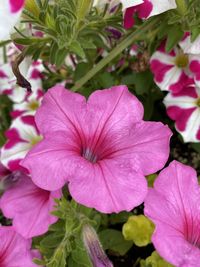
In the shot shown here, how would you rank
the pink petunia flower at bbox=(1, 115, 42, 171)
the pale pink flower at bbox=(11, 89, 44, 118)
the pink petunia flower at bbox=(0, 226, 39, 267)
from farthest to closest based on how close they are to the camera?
the pale pink flower at bbox=(11, 89, 44, 118) → the pink petunia flower at bbox=(1, 115, 42, 171) → the pink petunia flower at bbox=(0, 226, 39, 267)

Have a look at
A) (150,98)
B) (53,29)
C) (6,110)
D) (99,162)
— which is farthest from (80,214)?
(6,110)

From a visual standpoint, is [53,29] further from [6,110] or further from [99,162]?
[6,110]

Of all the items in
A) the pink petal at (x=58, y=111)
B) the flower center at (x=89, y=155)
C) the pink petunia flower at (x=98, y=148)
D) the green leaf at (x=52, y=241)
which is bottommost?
the green leaf at (x=52, y=241)

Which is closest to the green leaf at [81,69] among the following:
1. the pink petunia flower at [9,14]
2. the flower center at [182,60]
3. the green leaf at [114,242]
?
the flower center at [182,60]

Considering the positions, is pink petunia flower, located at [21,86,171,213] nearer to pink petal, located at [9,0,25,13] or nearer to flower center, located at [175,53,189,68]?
pink petal, located at [9,0,25,13]

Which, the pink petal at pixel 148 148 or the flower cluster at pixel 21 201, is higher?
the pink petal at pixel 148 148

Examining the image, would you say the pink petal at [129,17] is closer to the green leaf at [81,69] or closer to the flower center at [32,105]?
the green leaf at [81,69]

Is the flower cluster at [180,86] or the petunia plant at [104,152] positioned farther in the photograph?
the flower cluster at [180,86]

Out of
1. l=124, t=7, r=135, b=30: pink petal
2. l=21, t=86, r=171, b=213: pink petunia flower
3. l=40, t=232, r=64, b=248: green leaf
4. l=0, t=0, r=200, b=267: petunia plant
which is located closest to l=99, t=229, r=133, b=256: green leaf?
l=0, t=0, r=200, b=267: petunia plant
